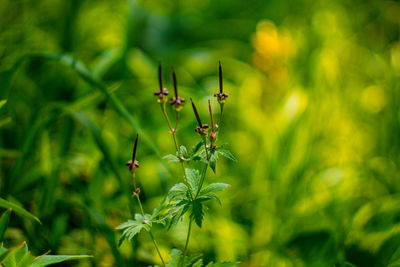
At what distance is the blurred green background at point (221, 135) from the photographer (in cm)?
133

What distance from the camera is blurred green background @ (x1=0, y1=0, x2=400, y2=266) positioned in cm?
133

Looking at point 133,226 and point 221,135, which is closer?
point 133,226

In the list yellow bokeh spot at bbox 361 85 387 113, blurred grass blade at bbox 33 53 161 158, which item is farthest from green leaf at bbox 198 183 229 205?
yellow bokeh spot at bbox 361 85 387 113

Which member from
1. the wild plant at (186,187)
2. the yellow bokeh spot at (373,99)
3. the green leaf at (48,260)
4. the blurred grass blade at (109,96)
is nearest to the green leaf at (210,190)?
the wild plant at (186,187)

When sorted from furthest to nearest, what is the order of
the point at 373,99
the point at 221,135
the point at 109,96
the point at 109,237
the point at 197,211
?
the point at 373,99
the point at 221,135
the point at 109,96
the point at 109,237
the point at 197,211

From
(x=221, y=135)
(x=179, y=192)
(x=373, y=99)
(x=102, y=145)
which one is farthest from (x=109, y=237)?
(x=373, y=99)

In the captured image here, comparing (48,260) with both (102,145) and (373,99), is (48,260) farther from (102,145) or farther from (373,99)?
(373,99)

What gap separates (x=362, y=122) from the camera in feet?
6.67

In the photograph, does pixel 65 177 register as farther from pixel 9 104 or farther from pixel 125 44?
pixel 125 44

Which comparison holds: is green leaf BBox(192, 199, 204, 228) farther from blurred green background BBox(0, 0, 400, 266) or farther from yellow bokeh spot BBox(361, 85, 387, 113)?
yellow bokeh spot BBox(361, 85, 387, 113)

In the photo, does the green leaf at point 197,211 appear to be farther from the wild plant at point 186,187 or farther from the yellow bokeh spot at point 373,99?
the yellow bokeh spot at point 373,99

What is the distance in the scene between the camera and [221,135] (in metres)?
1.92

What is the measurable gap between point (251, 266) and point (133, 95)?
1.07 meters

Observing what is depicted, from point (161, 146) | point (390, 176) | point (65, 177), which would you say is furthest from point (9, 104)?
point (390, 176)
